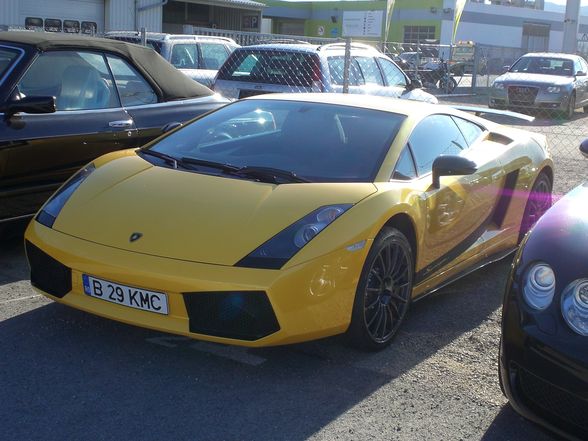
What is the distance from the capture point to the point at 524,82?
17422 millimetres

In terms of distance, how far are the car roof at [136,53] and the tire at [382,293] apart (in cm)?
305

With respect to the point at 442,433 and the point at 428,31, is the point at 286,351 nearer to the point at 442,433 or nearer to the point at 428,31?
the point at 442,433

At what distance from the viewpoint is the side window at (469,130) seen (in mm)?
5031

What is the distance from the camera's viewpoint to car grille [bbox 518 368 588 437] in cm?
257

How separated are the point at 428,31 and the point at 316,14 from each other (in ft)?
34.2

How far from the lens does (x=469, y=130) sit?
5.14m

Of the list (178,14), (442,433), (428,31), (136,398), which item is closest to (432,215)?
(442,433)

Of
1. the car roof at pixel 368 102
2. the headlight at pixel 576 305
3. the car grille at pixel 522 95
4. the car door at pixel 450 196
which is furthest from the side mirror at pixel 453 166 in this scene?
the car grille at pixel 522 95

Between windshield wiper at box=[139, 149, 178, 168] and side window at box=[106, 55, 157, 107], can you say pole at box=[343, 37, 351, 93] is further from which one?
windshield wiper at box=[139, 149, 178, 168]

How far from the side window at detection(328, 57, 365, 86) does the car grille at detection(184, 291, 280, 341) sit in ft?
22.1

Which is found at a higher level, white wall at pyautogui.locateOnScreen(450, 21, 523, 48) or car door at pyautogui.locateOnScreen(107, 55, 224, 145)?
white wall at pyautogui.locateOnScreen(450, 21, 523, 48)

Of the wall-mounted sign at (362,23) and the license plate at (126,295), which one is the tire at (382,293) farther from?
the wall-mounted sign at (362,23)

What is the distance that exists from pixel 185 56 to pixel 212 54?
0.72 metres

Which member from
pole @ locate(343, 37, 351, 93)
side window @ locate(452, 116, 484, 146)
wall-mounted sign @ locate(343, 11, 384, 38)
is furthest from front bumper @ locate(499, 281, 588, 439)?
wall-mounted sign @ locate(343, 11, 384, 38)
